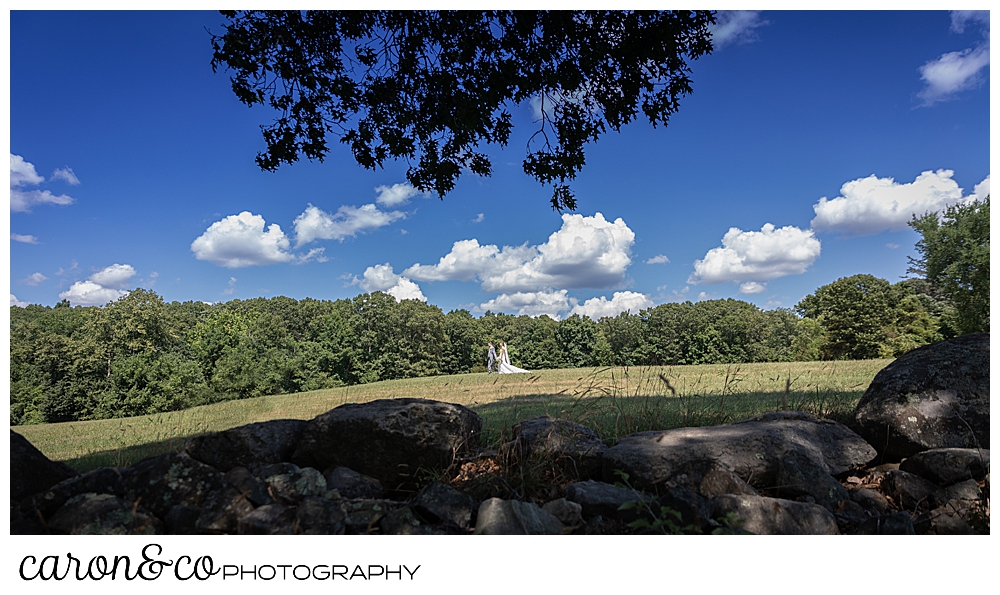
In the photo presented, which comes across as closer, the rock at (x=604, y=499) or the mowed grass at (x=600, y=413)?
the rock at (x=604, y=499)

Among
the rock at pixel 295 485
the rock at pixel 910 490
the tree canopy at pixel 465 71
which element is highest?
the tree canopy at pixel 465 71

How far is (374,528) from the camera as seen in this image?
7.98 ft

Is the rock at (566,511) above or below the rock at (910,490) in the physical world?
above

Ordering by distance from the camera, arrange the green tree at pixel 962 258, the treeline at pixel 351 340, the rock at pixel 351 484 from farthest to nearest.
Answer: the green tree at pixel 962 258 → the treeline at pixel 351 340 → the rock at pixel 351 484

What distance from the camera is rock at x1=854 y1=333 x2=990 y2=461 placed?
3.88 meters

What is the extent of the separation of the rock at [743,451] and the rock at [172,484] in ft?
8.01

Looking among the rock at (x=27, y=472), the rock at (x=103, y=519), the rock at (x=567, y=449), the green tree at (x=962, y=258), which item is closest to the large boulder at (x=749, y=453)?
the rock at (x=567, y=449)

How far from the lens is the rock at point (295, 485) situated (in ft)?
8.70

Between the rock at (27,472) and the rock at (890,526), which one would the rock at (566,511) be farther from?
the rock at (27,472)

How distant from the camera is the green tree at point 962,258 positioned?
16781 millimetres

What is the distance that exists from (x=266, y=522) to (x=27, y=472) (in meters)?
1.79

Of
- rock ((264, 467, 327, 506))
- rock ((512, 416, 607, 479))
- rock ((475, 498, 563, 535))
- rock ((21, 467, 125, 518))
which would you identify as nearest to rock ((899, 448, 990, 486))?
rock ((512, 416, 607, 479))

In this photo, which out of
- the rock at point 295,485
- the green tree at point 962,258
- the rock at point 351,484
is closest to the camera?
the rock at point 295,485
